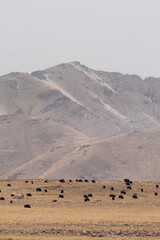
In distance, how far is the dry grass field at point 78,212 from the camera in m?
35.9

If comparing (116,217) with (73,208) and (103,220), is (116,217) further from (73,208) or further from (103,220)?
(73,208)

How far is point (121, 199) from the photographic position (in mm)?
61438

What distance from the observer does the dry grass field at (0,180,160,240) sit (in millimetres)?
35906

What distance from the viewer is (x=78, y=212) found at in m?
49.2

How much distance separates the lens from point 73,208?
53406mm

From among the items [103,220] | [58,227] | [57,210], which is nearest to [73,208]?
[57,210]

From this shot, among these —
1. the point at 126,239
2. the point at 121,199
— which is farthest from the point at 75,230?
the point at 121,199

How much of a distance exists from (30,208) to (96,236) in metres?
17.8

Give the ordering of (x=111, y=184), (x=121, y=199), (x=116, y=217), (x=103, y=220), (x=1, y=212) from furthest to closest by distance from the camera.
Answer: (x=111, y=184)
(x=121, y=199)
(x=1, y=212)
(x=116, y=217)
(x=103, y=220)

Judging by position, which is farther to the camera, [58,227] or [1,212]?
[1,212]

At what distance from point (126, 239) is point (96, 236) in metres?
2.40

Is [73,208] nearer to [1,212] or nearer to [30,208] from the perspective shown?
[30,208]

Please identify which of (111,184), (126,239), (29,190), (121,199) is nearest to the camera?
(126,239)

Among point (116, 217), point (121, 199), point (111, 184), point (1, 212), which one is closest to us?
point (116, 217)
